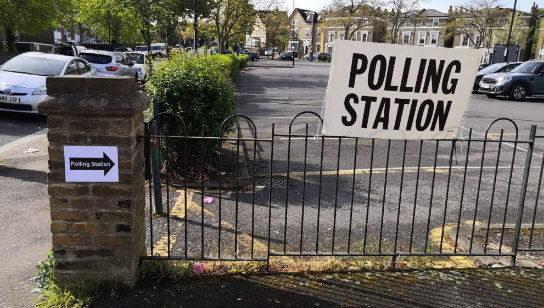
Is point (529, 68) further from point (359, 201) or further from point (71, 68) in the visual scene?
point (71, 68)

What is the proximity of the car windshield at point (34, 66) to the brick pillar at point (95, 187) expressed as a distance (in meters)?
9.36

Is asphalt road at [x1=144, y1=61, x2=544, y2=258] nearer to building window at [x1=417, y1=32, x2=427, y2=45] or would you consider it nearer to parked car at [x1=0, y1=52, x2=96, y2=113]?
parked car at [x1=0, y1=52, x2=96, y2=113]

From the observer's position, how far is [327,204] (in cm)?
556

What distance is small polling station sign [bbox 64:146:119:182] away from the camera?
3.16 m

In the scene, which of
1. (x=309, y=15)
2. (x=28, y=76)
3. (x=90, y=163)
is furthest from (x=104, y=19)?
(x=309, y=15)

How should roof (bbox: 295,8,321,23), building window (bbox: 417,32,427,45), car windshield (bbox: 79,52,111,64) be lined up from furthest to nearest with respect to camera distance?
roof (bbox: 295,8,321,23) → building window (bbox: 417,32,427,45) → car windshield (bbox: 79,52,111,64)

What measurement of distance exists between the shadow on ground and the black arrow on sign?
0.99 meters

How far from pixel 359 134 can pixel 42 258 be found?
3.02 meters

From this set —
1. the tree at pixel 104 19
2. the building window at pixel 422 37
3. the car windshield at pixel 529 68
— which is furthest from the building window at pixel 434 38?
the car windshield at pixel 529 68

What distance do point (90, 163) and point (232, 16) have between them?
29.2 meters

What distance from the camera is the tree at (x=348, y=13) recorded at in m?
61.4

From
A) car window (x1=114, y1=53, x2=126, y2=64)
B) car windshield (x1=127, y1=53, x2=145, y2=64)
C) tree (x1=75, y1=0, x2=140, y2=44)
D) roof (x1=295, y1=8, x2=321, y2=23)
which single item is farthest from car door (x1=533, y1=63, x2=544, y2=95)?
roof (x1=295, y1=8, x2=321, y2=23)

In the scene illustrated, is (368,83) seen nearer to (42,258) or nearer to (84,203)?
(84,203)

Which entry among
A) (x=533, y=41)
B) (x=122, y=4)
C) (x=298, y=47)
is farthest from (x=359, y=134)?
(x=298, y=47)
